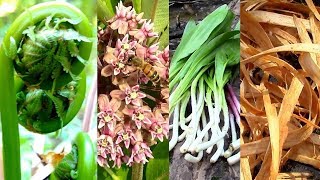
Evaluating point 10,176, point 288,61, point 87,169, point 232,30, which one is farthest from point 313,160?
point 10,176

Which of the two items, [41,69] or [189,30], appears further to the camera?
[189,30]

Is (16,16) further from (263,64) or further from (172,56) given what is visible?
(263,64)

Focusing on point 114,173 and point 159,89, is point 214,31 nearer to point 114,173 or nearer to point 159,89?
point 159,89

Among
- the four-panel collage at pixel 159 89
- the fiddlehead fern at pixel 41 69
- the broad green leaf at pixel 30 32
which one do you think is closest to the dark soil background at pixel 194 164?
the four-panel collage at pixel 159 89

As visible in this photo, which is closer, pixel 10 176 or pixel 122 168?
pixel 10 176

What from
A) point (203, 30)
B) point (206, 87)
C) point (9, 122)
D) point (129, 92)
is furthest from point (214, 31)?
point (9, 122)

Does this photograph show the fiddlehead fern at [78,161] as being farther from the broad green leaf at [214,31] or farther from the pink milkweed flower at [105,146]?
the broad green leaf at [214,31]

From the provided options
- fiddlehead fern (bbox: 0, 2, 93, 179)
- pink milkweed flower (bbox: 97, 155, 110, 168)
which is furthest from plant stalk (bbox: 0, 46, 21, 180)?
pink milkweed flower (bbox: 97, 155, 110, 168)
